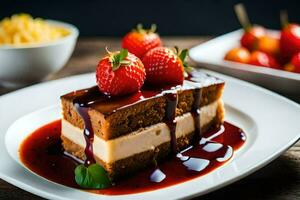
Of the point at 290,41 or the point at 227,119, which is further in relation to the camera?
the point at 290,41

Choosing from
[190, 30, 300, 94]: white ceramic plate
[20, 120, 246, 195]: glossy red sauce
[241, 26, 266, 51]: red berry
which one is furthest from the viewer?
[241, 26, 266, 51]: red berry

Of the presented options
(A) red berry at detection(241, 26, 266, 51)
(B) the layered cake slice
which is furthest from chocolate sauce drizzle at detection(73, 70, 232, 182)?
(A) red berry at detection(241, 26, 266, 51)

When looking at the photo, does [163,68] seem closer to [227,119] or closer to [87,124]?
[87,124]

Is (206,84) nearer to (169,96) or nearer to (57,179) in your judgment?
(169,96)

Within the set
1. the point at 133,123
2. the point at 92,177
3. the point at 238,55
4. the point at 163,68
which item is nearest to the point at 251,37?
the point at 238,55

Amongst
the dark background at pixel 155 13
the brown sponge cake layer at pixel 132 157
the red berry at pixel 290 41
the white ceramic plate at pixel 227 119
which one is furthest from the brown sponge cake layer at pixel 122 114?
the dark background at pixel 155 13

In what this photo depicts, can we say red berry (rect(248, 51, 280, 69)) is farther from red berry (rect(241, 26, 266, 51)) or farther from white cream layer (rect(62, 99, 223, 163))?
white cream layer (rect(62, 99, 223, 163))
